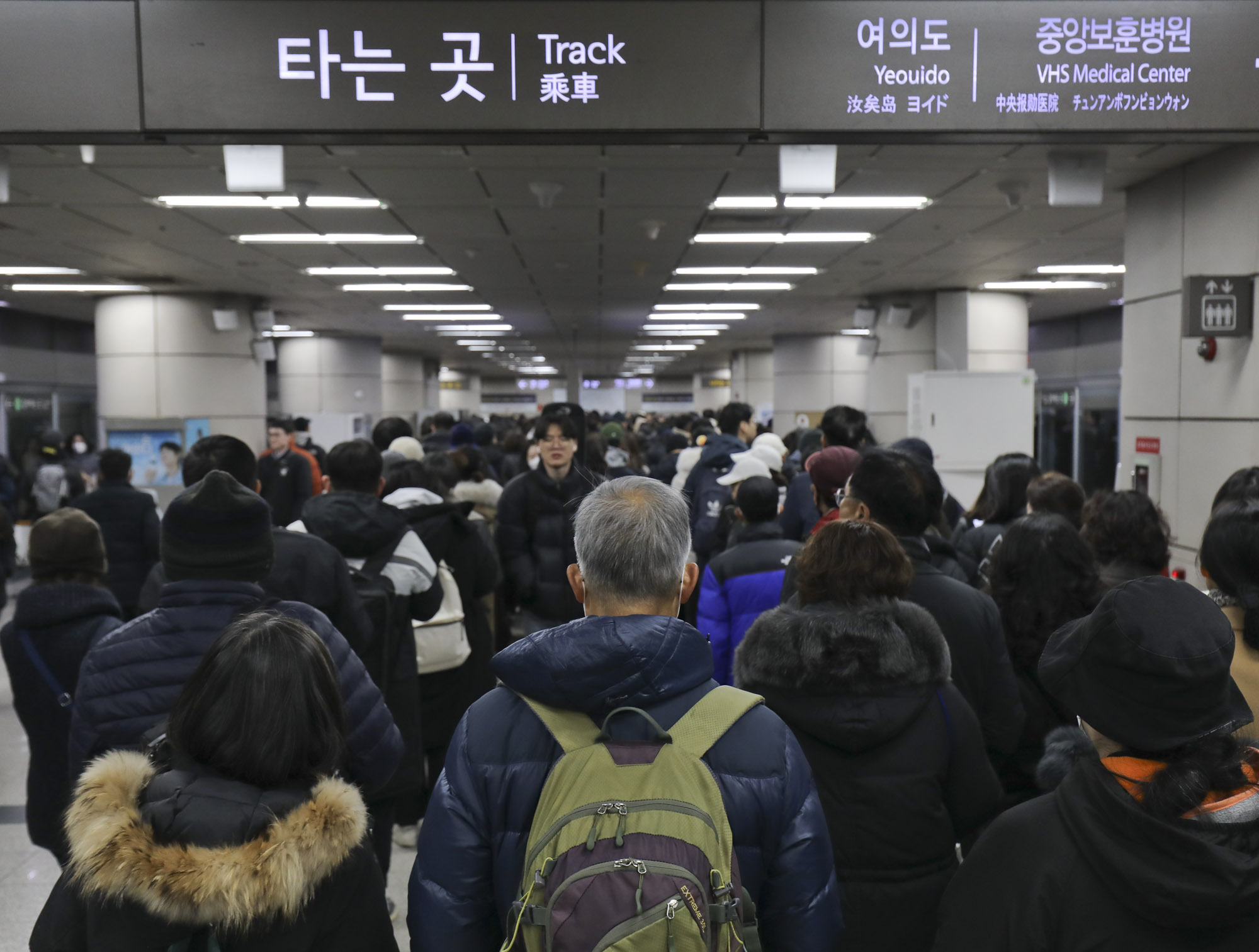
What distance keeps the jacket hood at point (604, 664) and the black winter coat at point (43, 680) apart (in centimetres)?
244

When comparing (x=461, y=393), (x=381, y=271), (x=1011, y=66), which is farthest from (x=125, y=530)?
(x=461, y=393)

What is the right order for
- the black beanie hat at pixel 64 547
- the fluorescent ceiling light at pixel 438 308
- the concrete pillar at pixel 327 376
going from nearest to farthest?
the black beanie hat at pixel 64 547 < the fluorescent ceiling light at pixel 438 308 < the concrete pillar at pixel 327 376

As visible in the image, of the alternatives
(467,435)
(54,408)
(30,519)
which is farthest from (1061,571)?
(54,408)

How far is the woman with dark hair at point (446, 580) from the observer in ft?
→ 14.3

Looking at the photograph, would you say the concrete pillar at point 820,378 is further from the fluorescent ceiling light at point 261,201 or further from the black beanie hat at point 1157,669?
the black beanie hat at point 1157,669

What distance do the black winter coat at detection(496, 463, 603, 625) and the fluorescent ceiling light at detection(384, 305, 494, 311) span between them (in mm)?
11269

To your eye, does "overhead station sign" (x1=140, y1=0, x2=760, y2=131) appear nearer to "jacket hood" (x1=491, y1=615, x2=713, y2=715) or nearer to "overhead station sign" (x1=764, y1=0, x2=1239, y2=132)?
"overhead station sign" (x1=764, y1=0, x2=1239, y2=132)

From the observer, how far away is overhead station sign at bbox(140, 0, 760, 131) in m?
4.07

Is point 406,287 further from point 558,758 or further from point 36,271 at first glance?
point 558,758

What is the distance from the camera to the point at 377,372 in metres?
21.8

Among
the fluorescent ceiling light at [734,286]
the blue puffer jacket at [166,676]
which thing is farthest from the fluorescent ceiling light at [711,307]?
the blue puffer jacket at [166,676]

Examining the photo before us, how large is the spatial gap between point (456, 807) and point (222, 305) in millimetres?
13861

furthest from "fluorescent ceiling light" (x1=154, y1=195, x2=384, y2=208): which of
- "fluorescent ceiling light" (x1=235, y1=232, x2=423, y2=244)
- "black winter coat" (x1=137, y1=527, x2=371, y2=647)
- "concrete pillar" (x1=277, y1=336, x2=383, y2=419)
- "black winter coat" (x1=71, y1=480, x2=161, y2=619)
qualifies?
"concrete pillar" (x1=277, y1=336, x2=383, y2=419)

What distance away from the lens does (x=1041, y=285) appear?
13.7 m
